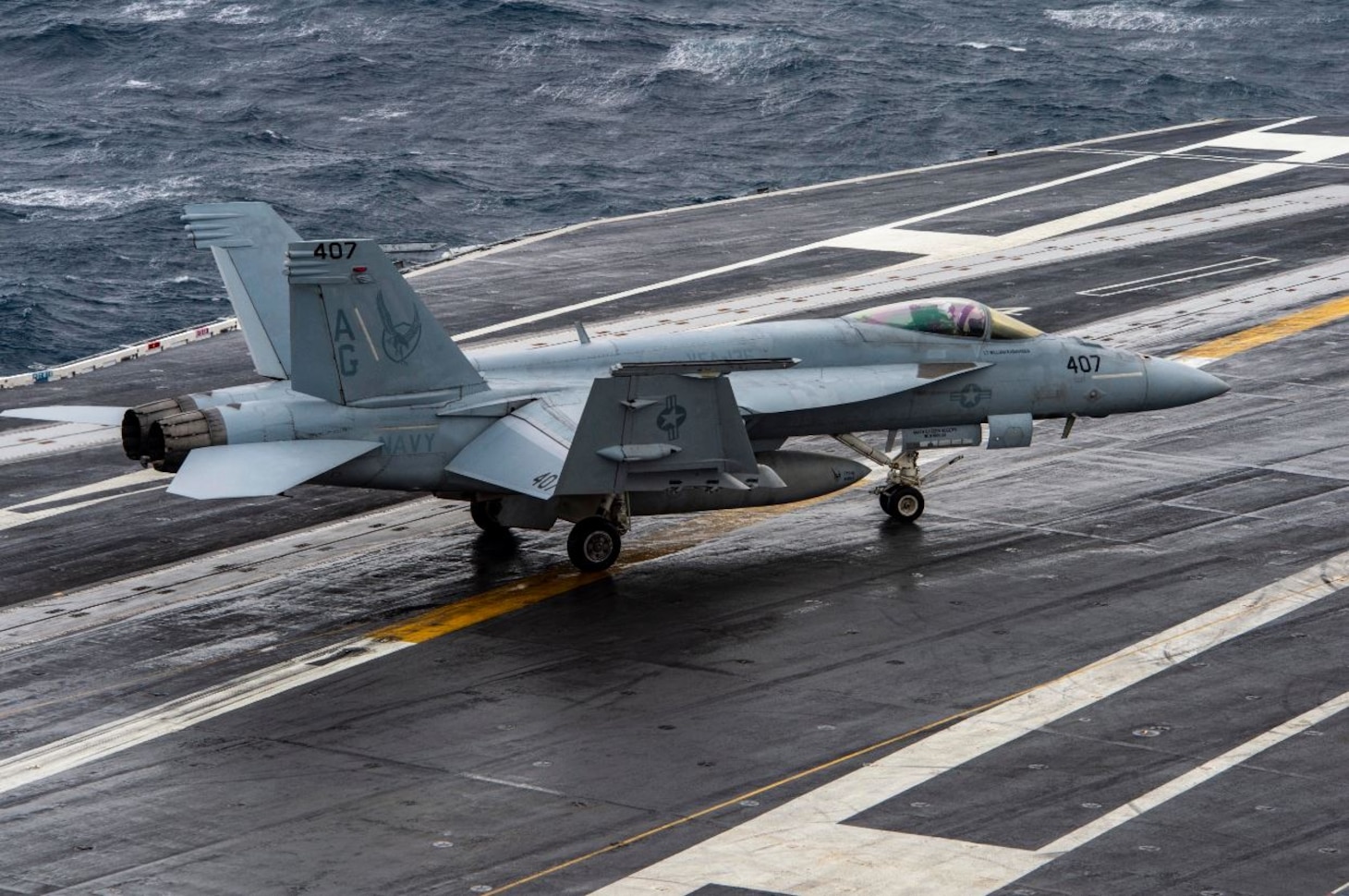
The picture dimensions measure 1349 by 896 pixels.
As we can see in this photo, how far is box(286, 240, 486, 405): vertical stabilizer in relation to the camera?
25.8m

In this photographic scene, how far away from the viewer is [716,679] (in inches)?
907

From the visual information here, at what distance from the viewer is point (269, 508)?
3200 cm

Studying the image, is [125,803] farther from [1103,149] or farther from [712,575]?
[1103,149]

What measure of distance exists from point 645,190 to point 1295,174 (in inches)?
968

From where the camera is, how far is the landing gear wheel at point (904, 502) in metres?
29.7

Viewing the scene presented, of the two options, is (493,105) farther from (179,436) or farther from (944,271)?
(179,436)

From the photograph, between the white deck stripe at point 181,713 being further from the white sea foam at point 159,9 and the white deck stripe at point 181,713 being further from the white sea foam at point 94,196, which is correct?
the white sea foam at point 159,9

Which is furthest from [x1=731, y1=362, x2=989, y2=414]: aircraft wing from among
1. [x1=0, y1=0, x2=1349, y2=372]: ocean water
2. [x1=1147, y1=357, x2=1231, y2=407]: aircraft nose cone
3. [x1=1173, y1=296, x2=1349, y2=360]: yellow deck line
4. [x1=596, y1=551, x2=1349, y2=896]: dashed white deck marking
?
[x1=0, y1=0, x2=1349, y2=372]: ocean water

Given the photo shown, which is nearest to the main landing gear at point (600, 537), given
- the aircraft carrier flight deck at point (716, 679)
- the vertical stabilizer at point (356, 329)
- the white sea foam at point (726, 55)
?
the aircraft carrier flight deck at point (716, 679)

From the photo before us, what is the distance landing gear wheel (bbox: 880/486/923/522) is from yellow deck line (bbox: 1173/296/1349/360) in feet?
42.3

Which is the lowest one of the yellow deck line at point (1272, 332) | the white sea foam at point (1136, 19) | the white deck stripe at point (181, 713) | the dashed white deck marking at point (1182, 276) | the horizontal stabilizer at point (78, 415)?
the white deck stripe at point (181, 713)

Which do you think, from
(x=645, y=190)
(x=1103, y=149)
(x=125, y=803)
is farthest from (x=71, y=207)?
(x=125, y=803)

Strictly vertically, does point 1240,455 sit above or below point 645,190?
below

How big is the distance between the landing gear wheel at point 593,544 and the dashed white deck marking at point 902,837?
749 cm
